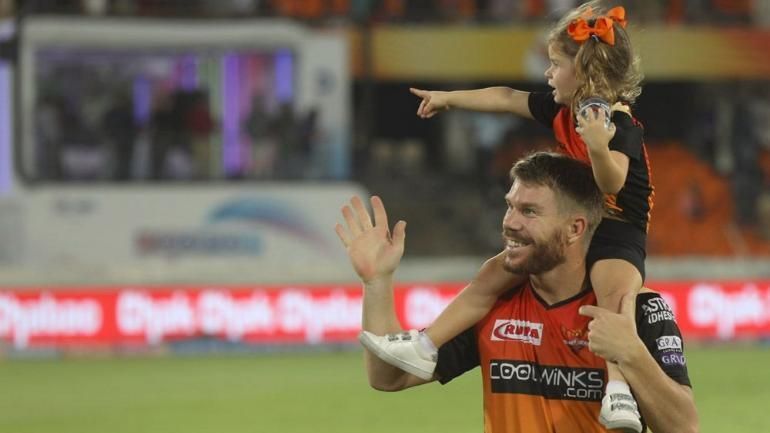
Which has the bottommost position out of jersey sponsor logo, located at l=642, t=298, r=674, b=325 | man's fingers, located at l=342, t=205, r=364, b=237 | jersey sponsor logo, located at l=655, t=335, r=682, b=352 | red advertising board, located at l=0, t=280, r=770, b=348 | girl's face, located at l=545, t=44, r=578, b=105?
red advertising board, located at l=0, t=280, r=770, b=348

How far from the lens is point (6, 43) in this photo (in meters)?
22.0

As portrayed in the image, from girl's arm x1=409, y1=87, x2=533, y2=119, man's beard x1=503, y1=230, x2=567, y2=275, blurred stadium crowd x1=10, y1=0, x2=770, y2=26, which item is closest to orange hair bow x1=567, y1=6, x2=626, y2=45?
girl's arm x1=409, y1=87, x2=533, y2=119

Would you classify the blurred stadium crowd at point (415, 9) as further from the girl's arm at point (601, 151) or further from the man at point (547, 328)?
the girl's arm at point (601, 151)

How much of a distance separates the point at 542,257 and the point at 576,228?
19 cm

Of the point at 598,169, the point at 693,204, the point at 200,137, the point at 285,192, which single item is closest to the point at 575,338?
the point at 598,169

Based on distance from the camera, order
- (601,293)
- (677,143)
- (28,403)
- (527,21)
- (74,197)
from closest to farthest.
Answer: (601,293)
(28,403)
(74,197)
(527,21)
(677,143)

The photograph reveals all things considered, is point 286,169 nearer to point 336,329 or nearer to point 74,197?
point 74,197

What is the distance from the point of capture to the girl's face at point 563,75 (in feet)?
21.2

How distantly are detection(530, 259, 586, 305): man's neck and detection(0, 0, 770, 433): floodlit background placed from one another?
18.9ft

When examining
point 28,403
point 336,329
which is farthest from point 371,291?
point 336,329

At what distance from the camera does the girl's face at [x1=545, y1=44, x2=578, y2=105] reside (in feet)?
21.2

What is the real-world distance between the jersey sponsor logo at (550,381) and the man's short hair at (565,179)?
518mm

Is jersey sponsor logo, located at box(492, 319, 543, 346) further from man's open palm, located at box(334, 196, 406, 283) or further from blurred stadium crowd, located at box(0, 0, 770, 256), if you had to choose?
blurred stadium crowd, located at box(0, 0, 770, 256)

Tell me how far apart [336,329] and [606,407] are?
1259cm
